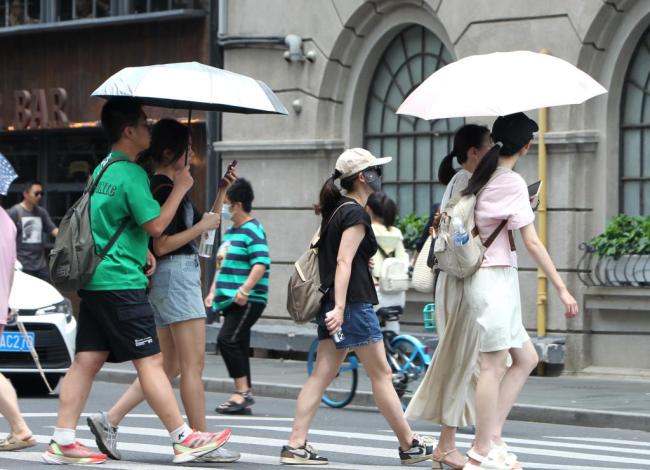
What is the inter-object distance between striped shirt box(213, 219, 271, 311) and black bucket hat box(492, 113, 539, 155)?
469cm

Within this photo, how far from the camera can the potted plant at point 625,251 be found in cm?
1581

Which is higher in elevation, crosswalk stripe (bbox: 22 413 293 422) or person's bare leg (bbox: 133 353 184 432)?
person's bare leg (bbox: 133 353 184 432)

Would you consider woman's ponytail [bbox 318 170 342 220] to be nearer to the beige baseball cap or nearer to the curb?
the beige baseball cap

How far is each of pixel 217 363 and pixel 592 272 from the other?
432 cm

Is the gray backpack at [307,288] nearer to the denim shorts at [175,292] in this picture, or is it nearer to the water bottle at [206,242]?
the water bottle at [206,242]

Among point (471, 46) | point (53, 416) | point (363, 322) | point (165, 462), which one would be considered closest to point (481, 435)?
point (363, 322)

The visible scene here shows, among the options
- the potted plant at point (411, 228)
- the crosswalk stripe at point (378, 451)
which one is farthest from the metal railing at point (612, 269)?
the crosswalk stripe at point (378, 451)

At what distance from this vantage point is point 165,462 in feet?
28.6

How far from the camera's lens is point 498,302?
319 inches

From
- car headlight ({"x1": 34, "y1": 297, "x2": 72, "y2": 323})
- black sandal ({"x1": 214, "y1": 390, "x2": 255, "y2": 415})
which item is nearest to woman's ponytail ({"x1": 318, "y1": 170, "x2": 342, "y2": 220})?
black sandal ({"x1": 214, "y1": 390, "x2": 255, "y2": 415})

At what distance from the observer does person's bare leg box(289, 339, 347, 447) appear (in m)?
8.82

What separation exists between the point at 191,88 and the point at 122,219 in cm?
78

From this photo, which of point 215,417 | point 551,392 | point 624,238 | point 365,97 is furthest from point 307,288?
point 365,97

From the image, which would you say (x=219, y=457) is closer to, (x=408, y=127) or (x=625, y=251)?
(x=625, y=251)
